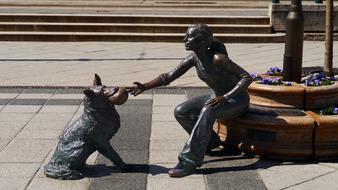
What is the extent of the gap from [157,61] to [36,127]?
5.68 m

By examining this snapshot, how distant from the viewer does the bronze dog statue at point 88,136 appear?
591cm

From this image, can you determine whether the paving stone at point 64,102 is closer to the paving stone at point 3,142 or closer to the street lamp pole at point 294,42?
the paving stone at point 3,142

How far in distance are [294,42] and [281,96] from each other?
759mm

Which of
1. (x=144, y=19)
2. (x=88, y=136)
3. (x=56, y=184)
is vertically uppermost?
(x=88, y=136)

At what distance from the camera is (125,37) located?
52.9ft

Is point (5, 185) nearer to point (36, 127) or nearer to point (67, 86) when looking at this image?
point (36, 127)

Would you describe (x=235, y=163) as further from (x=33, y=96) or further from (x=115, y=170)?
(x=33, y=96)

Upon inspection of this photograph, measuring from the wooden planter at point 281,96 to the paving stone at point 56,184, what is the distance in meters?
2.30

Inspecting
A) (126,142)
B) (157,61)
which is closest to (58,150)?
(126,142)

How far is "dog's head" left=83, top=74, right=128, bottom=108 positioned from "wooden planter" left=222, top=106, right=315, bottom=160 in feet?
4.98

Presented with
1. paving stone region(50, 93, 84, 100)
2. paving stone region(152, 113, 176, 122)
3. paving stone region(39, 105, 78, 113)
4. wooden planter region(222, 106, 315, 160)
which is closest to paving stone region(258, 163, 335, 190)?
wooden planter region(222, 106, 315, 160)

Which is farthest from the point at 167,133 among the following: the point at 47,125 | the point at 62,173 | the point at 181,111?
the point at 62,173

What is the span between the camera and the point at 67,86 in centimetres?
1053

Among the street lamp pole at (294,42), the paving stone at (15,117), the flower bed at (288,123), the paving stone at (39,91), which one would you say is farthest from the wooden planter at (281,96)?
the paving stone at (39,91)
